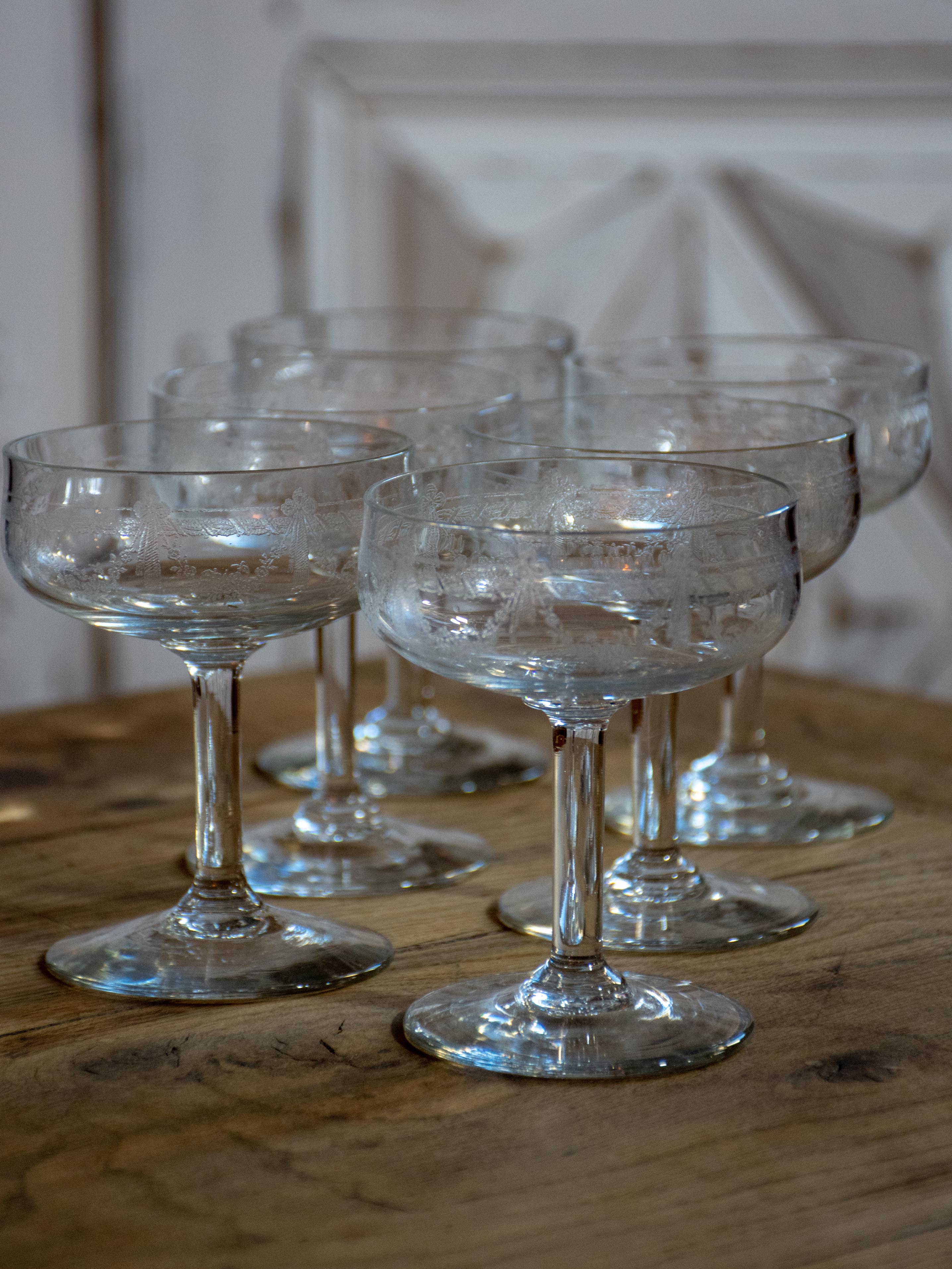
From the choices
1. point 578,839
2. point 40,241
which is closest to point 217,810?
point 578,839

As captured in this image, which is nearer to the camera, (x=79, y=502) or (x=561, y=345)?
(x=79, y=502)

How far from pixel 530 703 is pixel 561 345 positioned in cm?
46

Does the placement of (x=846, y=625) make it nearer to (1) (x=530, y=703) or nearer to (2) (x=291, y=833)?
(2) (x=291, y=833)

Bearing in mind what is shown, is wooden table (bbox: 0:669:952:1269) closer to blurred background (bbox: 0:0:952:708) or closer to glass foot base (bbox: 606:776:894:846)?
glass foot base (bbox: 606:776:894:846)

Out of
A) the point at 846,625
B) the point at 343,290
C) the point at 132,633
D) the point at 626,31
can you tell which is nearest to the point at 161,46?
the point at 343,290

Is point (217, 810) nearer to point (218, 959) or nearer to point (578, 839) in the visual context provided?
point (218, 959)

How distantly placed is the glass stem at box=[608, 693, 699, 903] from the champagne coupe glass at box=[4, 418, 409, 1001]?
14 cm

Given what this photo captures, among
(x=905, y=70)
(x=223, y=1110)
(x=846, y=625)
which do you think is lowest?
(x=846, y=625)

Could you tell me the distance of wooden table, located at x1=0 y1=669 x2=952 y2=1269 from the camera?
1.46 ft

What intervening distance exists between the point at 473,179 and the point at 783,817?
Answer: 125cm

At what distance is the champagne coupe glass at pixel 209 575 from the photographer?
60cm

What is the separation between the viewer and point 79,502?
596mm

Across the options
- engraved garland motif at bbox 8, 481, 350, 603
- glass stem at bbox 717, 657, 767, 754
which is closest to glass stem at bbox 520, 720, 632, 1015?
engraved garland motif at bbox 8, 481, 350, 603

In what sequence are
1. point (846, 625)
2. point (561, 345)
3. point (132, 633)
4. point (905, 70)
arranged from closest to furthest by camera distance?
point (132, 633) → point (561, 345) → point (905, 70) → point (846, 625)
